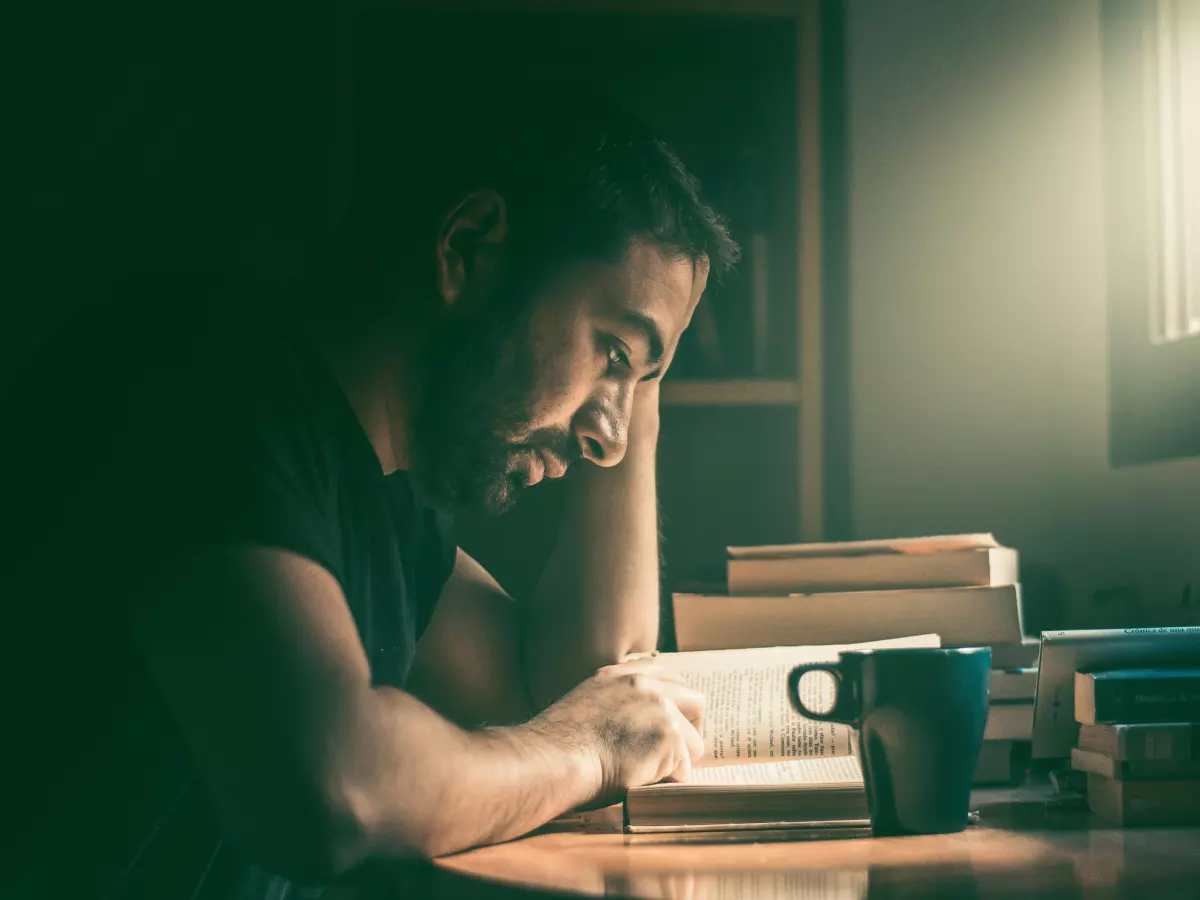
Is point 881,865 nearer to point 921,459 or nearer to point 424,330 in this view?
point 424,330

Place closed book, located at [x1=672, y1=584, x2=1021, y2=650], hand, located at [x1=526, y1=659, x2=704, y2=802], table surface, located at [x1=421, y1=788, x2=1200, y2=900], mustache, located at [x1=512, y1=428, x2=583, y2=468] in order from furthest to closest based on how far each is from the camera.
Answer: mustache, located at [x1=512, y1=428, x2=583, y2=468] < closed book, located at [x1=672, y1=584, x2=1021, y2=650] < hand, located at [x1=526, y1=659, x2=704, y2=802] < table surface, located at [x1=421, y1=788, x2=1200, y2=900]

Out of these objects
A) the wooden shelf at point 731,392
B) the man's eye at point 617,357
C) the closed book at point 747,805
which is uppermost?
the man's eye at point 617,357

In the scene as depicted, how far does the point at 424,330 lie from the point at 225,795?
559mm

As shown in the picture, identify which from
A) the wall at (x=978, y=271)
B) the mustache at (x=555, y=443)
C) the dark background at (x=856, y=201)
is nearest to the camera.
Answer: the mustache at (x=555, y=443)

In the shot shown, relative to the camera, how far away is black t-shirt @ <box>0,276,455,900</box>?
736mm

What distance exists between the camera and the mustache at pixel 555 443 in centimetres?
117

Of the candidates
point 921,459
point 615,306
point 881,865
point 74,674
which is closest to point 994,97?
point 921,459

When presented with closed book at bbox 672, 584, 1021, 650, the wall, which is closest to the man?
closed book at bbox 672, 584, 1021, 650

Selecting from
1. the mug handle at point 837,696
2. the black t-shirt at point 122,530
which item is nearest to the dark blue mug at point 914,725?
the mug handle at point 837,696

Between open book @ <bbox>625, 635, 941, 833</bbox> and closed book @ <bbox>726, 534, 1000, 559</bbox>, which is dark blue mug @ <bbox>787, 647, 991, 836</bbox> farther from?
closed book @ <bbox>726, 534, 1000, 559</bbox>

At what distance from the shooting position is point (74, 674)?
2.56 ft

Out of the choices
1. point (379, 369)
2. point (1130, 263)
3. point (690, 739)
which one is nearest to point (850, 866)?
point (690, 739)

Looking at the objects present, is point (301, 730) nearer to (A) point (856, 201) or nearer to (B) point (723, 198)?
(B) point (723, 198)

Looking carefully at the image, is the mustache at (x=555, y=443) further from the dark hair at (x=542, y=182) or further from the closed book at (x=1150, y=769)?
the closed book at (x=1150, y=769)
